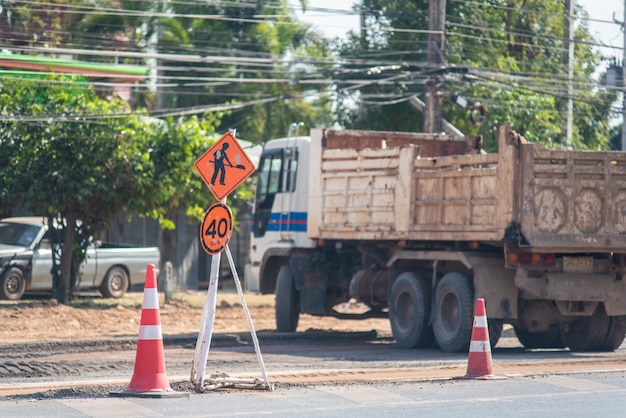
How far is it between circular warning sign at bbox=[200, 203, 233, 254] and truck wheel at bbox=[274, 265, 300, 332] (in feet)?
26.7

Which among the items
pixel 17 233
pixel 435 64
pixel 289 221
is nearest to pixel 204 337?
pixel 289 221

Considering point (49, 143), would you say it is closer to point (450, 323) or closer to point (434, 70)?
point (434, 70)

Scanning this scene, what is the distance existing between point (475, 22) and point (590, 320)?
649 inches

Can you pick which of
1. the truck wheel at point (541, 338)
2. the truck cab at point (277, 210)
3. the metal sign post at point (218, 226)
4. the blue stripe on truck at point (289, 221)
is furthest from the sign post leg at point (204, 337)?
the blue stripe on truck at point (289, 221)

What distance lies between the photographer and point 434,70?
23.6 metres

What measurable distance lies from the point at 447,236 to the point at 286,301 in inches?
169

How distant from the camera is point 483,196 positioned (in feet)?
48.1

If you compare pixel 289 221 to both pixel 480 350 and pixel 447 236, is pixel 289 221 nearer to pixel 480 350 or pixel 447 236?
pixel 447 236

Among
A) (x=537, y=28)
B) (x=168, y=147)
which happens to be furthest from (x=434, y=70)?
(x=537, y=28)

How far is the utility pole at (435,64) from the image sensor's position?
940 inches

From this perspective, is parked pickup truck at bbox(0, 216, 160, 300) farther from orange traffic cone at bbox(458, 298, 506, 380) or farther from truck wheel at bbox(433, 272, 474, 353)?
orange traffic cone at bbox(458, 298, 506, 380)

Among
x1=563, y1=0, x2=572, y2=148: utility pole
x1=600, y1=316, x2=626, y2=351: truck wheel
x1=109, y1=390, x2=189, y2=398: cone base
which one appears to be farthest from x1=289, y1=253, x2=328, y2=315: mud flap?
x1=563, y1=0, x2=572, y2=148: utility pole

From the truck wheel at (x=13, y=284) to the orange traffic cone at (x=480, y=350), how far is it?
1355 centimetres

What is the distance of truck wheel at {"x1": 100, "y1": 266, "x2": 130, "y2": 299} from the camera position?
25062mm
